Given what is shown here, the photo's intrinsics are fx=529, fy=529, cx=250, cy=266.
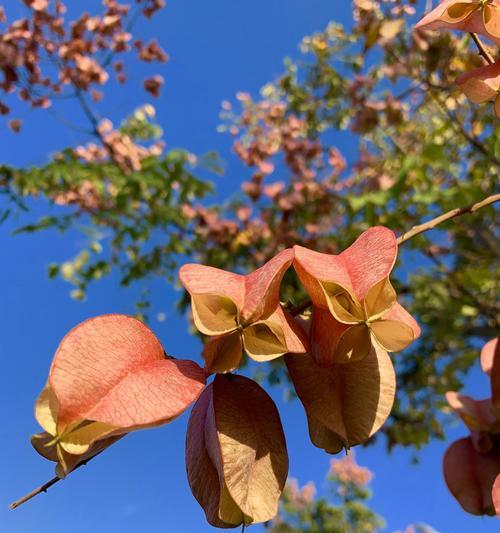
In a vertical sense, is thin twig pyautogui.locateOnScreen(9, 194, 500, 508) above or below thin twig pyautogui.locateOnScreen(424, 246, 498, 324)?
below

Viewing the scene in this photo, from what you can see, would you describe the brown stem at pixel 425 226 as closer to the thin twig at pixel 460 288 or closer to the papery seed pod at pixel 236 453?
the papery seed pod at pixel 236 453

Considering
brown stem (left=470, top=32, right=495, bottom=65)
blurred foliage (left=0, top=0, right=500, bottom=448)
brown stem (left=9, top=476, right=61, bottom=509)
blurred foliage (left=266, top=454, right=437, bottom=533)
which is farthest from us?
blurred foliage (left=266, top=454, right=437, bottom=533)

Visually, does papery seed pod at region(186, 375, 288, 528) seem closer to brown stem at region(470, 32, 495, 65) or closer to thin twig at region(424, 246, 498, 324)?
brown stem at region(470, 32, 495, 65)

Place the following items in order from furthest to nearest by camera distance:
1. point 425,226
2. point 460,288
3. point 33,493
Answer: point 460,288 < point 425,226 < point 33,493

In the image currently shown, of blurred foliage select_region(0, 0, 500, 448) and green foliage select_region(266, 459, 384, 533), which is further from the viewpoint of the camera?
green foliage select_region(266, 459, 384, 533)

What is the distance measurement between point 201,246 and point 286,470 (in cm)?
296

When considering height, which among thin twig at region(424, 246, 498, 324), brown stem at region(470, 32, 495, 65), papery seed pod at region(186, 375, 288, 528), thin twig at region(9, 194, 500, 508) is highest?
thin twig at region(424, 246, 498, 324)

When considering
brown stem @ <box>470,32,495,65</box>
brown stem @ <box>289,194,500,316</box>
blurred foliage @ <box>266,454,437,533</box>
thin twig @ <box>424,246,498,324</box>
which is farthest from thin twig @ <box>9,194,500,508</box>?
blurred foliage @ <box>266,454,437,533</box>

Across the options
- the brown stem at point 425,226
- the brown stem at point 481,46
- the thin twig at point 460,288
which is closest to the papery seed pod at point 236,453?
the brown stem at point 425,226

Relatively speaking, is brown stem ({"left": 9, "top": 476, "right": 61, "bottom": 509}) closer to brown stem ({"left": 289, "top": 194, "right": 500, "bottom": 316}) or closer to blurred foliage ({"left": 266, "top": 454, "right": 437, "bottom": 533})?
brown stem ({"left": 289, "top": 194, "right": 500, "bottom": 316})

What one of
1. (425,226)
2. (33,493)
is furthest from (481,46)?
(33,493)

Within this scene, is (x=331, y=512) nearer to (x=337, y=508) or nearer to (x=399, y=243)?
(x=337, y=508)

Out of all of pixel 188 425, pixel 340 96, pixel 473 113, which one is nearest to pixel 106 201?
pixel 340 96

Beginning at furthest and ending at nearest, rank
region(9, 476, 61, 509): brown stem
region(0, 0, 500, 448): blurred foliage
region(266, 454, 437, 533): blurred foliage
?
region(266, 454, 437, 533): blurred foliage → region(0, 0, 500, 448): blurred foliage → region(9, 476, 61, 509): brown stem
